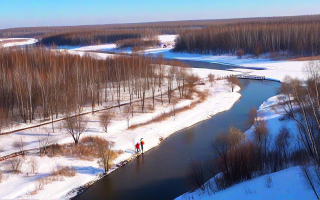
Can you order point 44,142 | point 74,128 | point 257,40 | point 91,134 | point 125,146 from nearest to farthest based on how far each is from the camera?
point 44,142
point 125,146
point 74,128
point 91,134
point 257,40

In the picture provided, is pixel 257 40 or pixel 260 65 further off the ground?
pixel 257 40

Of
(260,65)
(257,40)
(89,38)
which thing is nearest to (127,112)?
(260,65)

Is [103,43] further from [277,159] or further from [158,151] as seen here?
[277,159]

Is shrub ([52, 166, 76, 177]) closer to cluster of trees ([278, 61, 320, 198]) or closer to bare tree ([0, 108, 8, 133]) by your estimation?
bare tree ([0, 108, 8, 133])

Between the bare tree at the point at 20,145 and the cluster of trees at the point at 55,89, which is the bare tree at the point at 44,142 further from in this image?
the cluster of trees at the point at 55,89

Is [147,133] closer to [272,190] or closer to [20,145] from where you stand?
[20,145]

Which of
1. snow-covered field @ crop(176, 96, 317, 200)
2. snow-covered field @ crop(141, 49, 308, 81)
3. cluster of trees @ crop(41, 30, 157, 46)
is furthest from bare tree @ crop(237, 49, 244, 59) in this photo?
snow-covered field @ crop(176, 96, 317, 200)
